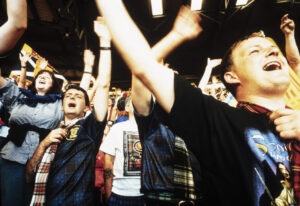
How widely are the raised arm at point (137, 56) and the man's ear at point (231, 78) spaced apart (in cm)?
62

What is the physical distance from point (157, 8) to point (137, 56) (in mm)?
4856

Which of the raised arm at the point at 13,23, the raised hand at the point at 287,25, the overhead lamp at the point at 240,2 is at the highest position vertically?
the overhead lamp at the point at 240,2

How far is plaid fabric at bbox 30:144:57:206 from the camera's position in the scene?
7.31 feet

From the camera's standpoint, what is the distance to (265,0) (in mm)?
5047

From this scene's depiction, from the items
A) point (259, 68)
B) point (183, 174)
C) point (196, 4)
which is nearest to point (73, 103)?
point (183, 174)

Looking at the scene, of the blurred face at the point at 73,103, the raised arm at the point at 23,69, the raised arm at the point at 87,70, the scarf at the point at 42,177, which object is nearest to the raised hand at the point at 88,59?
the raised arm at the point at 87,70

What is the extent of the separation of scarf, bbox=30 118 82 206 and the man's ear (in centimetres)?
151

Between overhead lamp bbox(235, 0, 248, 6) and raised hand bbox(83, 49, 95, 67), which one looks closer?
raised hand bbox(83, 49, 95, 67)

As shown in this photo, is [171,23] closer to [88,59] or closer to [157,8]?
[157,8]

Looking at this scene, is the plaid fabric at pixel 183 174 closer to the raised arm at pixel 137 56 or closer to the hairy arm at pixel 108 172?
the raised arm at pixel 137 56

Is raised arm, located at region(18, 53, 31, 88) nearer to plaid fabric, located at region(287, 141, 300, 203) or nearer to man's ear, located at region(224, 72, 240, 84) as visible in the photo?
man's ear, located at region(224, 72, 240, 84)

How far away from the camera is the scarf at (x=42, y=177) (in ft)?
7.31

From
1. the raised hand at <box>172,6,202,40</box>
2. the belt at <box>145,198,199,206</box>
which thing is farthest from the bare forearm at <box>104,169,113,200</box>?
Answer: the raised hand at <box>172,6,202,40</box>

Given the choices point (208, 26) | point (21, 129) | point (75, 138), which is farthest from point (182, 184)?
point (208, 26)
